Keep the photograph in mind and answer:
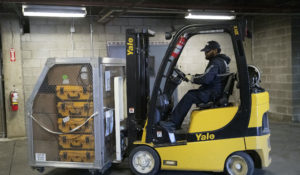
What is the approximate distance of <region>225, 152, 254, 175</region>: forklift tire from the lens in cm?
452

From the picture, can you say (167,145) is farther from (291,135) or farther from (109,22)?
(109,22)

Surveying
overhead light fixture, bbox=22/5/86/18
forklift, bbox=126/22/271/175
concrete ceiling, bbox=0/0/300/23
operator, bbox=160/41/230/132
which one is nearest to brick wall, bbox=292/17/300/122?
concrete ceiling, bbox=0/0/300/23

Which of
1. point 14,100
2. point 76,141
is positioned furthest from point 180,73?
point 14,100

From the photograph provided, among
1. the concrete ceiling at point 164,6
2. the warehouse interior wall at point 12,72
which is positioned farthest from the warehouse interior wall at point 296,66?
the warehouse interior wall at point 12,72

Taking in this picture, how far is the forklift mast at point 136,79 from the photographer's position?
5105 millimetres

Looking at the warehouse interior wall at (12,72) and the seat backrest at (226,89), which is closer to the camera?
the seat backrest at (226,89)

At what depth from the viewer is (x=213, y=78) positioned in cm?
461

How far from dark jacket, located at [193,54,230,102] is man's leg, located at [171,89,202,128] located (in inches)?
5.3

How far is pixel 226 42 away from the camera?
10039mm

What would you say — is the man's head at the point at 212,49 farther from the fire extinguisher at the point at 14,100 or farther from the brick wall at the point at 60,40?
the fire extinguisher at the point at 14,100

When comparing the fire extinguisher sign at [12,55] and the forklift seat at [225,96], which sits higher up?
the fire extinguisher sign at [12,55]

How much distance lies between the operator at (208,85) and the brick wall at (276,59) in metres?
5.34

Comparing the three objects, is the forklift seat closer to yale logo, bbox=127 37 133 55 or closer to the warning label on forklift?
yale logo, bbox=127 37 133 55

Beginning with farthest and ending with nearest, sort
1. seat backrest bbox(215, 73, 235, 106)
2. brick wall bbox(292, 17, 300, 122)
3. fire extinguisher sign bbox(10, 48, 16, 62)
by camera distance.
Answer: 1. brick wall bbox(292, 17, 300, 122)
2. fire extinguisher sign bbox(10, 48, 16, 62)
3. seat backrest bbox(215, 73, 235, 106)
